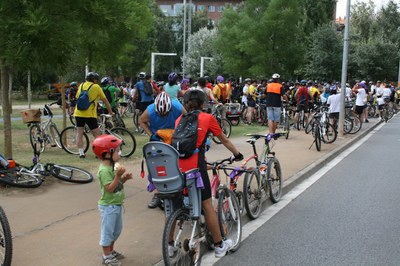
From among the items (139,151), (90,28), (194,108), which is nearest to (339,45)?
(139,151)

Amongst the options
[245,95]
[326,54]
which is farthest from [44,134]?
[326,54]

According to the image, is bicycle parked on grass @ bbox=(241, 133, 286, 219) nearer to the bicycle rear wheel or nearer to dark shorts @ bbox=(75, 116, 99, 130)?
the bicycle rear wheel

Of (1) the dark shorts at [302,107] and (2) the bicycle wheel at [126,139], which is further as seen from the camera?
(1) the dark shorts at [302,107]

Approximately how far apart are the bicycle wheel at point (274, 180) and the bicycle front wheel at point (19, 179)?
11.1 ft

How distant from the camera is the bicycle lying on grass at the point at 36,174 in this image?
Answer: 6.59m

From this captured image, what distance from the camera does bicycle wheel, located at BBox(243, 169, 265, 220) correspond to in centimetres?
568

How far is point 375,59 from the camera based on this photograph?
42.3 m

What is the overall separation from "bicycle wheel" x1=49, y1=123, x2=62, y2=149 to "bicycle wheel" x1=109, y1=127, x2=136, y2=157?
141 centimetres

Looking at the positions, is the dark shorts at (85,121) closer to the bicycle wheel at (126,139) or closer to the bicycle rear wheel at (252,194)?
the bicycle wheel at (126,139)

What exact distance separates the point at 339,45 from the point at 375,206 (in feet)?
113

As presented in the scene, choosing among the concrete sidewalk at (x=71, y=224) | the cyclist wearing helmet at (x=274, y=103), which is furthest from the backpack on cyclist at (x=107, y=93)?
the concrete sidewalk at (x=71, y=224)

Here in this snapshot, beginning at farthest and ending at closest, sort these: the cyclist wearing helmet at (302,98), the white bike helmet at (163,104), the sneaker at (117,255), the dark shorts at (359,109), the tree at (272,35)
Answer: the tree at (272,35) → the dark shorts at (359,109) → the cyclist wearing helmet at (302,98) → the white bike helmet at (163,104) → the sneaker at (117,255)

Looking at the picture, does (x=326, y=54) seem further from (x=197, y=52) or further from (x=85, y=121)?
(x=85, y=121)

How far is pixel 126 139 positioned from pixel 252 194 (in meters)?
4.74
